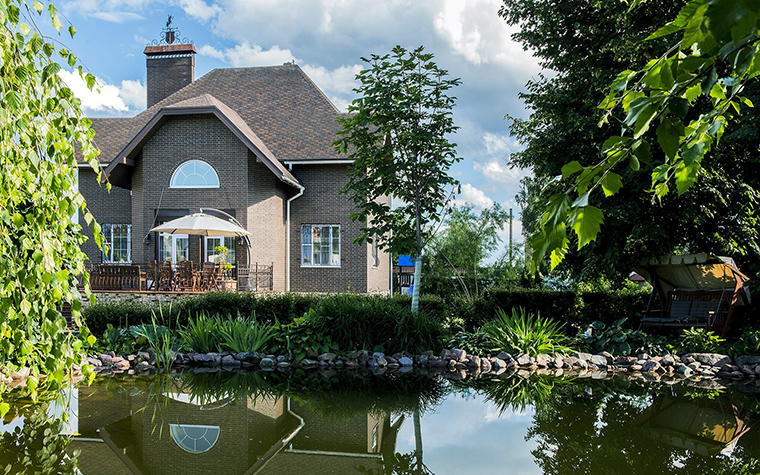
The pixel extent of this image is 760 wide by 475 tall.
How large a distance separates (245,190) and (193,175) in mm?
2005

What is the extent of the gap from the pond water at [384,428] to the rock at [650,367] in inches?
44.3

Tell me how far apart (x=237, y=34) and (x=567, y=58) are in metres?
7.57

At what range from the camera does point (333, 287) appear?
18.3 meters

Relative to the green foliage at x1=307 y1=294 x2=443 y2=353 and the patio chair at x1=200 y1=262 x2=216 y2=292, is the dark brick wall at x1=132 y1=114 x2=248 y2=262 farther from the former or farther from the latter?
the green foliage at x1=307 y1=294 x2=443 y2=353

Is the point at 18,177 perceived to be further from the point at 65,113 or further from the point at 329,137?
the point at 329,137

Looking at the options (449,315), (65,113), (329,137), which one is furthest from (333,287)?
(65,113)

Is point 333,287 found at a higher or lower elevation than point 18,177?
lower

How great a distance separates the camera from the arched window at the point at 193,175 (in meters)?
17.7

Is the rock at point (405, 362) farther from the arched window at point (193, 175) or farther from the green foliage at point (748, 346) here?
the arched window at point (193, 175)

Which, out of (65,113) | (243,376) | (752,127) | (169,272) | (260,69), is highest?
(260,69)

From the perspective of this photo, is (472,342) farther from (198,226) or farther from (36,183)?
(198,226)

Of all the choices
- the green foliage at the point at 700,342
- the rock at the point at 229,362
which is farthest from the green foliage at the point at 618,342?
the rock at the point at 229,362

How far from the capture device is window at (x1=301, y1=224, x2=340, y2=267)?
1850 centimetres

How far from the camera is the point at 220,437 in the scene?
194 inches
